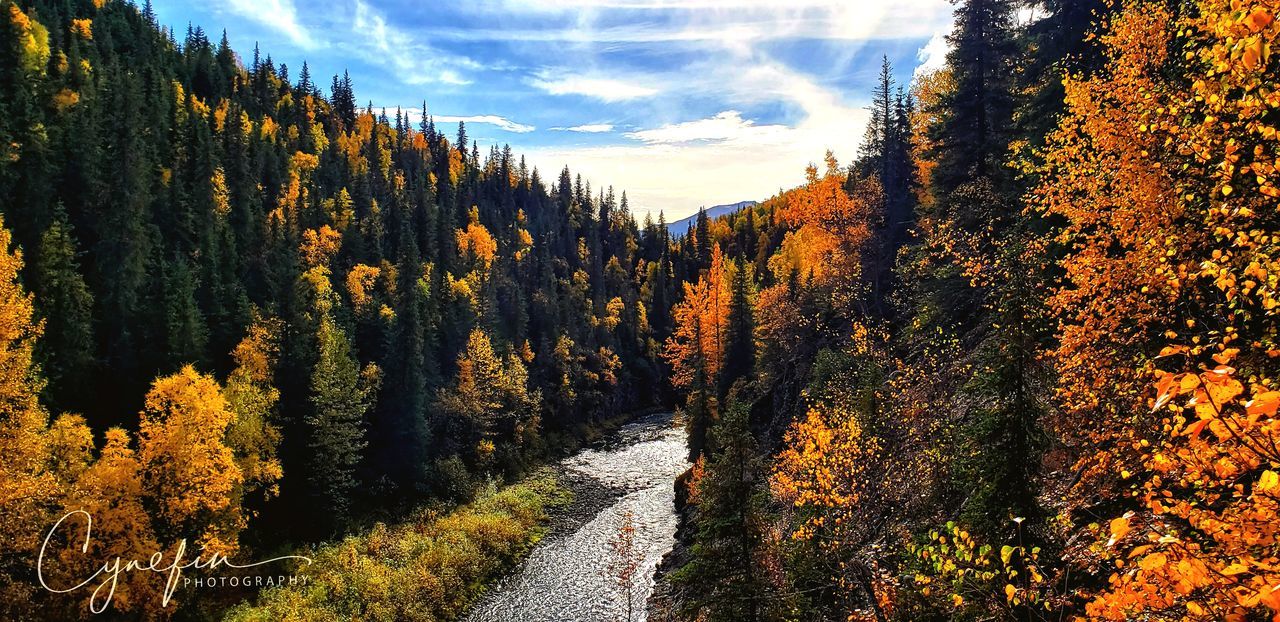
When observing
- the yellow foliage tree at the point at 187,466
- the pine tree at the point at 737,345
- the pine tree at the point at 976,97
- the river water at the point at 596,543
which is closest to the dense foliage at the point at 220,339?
the yellow foliage tree at the point at 187,466

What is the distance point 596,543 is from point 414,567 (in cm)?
1193

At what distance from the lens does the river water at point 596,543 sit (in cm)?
3167

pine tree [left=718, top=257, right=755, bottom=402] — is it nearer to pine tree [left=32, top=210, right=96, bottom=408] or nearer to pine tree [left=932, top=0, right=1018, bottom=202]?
pine tree [left=932, top=0, right=1018, bottom=202]

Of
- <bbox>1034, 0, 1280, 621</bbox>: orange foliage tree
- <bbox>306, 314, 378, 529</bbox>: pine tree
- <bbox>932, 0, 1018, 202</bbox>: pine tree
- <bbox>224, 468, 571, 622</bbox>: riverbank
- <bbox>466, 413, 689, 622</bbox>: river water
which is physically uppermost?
<bbox>932, 0, 1018, 202</bbox>: pine tree

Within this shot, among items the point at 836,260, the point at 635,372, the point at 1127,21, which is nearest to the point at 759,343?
the point at 836,260

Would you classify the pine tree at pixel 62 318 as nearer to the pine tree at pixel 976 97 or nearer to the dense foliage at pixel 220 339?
the dense foliage at pixel 220 339

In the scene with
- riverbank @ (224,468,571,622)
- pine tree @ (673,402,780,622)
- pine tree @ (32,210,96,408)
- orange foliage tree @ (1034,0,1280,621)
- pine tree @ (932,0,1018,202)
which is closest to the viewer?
orange foliage tree @ (1034,0,1280,621)

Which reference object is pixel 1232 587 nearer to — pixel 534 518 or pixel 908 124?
pixel 534 518

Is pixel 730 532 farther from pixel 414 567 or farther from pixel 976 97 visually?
pixel 414 567

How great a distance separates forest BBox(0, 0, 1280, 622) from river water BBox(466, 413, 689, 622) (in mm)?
2196

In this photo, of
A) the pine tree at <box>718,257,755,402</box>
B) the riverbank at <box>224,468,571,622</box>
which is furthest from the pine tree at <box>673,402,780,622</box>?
the pine tree at <box>718,257,755,402</box>

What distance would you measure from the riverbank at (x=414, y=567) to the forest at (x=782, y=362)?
25 cm

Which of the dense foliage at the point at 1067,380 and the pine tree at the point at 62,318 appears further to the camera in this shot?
the pine tree at the point at 62,318

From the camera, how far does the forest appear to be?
7.79 m
